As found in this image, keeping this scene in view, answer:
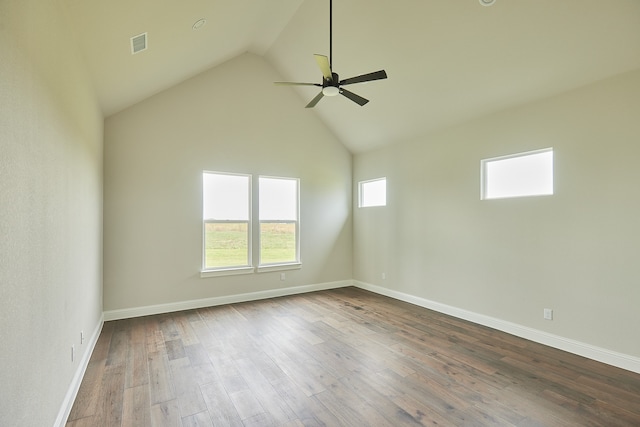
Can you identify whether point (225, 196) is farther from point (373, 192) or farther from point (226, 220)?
point (373, 192)

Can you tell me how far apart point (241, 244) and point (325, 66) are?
336cm

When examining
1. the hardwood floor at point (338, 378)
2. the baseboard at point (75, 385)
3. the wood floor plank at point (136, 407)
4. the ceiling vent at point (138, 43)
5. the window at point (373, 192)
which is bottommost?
the hardwood floor at point (338, 378)

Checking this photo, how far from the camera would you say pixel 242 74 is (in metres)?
5.11

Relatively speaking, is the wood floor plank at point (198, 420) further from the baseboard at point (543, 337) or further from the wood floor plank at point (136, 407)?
the baseboard at point (543, 337)

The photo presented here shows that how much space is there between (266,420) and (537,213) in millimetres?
3597

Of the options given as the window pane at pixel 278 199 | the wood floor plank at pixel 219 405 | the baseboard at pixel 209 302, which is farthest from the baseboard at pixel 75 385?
the window pane at pixel 278 199

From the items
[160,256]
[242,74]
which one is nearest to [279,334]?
[160,256]

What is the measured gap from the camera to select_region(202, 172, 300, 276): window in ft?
16.0

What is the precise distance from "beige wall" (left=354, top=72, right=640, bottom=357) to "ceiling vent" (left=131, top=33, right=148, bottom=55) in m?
4.02

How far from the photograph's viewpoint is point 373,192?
6.02 meters

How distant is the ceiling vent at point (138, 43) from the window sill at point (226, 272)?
10.2 feet

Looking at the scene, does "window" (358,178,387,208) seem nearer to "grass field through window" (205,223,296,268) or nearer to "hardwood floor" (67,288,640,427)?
"grass field through window" (205,223,296,268)

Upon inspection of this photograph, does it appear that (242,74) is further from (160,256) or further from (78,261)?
(78,261)

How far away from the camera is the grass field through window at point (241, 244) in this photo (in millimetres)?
4875
